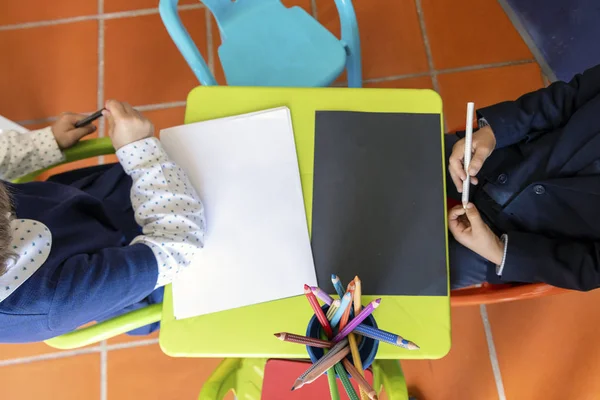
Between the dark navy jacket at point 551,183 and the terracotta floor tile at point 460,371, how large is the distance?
1.39 ft

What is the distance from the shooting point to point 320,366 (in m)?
0.46

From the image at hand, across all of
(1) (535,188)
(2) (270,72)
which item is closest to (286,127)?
(2) (270,72)

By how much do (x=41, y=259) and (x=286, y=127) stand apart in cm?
40

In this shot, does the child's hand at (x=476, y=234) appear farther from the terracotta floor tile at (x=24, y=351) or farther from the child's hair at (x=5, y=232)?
the terracotta floor tile at (x=24, y=351)

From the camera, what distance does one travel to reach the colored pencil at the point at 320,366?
0.44 meters

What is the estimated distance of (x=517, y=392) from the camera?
1.14 meters

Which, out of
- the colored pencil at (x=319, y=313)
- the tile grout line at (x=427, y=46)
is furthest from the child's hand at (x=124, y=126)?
the tile grout line at (x=427, y=46)

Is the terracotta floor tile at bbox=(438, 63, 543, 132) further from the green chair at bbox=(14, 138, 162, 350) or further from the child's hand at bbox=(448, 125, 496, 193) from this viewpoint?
the green chair at bbox=(14, 138, 162, 350)

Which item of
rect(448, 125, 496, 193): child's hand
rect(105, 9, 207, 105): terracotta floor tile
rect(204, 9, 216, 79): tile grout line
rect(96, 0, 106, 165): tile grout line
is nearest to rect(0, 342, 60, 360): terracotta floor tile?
rect(96, 0, 106, 165): tile grout line

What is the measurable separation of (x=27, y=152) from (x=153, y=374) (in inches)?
27.3

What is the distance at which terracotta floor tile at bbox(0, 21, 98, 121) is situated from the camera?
1.41 meters

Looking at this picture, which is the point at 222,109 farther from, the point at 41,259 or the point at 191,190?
the point at 41,259

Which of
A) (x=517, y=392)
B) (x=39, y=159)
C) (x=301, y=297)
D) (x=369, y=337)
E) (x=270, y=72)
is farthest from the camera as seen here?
(x=517, y=392)

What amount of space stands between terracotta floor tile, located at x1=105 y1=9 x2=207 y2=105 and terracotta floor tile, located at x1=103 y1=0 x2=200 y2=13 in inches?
1.5
